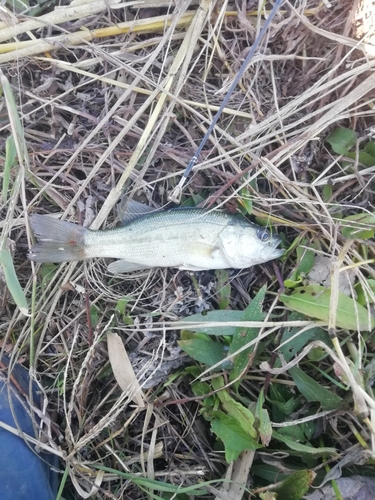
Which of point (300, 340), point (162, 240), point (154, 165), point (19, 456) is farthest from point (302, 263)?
point (19, 456)

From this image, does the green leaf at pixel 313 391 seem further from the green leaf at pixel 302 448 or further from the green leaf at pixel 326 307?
the green leaf at pixel 326 307

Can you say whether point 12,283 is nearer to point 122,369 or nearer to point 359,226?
point 122,369

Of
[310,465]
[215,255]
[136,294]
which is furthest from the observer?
[136,294]

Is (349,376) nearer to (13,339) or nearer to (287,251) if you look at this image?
(287,251)

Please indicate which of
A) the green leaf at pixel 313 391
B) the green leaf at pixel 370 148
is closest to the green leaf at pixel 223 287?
the green leaf at pixel 313 391

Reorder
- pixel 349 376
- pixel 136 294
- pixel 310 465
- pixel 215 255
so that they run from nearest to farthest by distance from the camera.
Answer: pixel 349 376 → pixel 310 465 → pixel 215 255 → pixel 136 294

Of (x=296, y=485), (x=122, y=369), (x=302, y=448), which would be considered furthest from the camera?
(x=122, y=369)

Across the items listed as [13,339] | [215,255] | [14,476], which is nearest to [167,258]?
[215,255]
